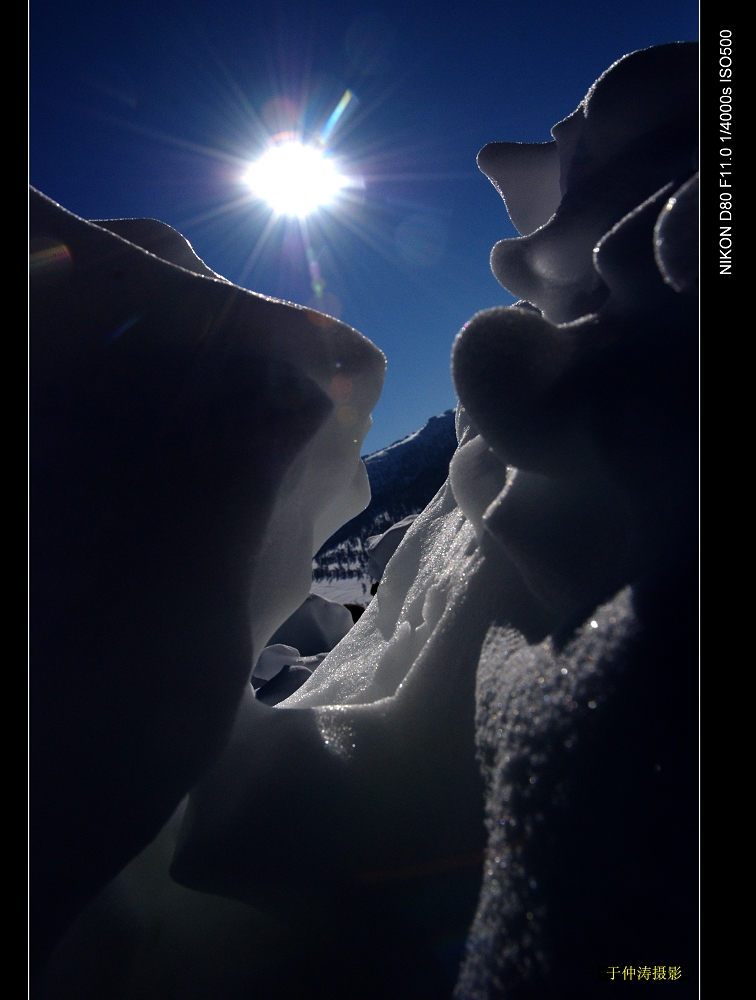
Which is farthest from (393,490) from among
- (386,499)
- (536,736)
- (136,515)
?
(536,736)

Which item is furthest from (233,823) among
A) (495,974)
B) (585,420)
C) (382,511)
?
(382,511)

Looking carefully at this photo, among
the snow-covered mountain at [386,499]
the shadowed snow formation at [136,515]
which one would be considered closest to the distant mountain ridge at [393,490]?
the snow-covered mountain at [386,499]

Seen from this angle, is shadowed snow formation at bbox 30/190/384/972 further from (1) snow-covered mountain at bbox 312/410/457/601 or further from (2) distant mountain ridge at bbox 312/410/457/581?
(2) distant mountain ridge at bbox 312/410/457/581

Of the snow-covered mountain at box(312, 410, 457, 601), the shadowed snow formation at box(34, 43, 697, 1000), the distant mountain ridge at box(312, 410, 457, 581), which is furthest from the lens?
the distant mountain ridge at box(312, 410, 457, 581)

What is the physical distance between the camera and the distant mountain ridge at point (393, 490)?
24.9 meters

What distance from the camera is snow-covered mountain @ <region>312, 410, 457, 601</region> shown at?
19.0 metres

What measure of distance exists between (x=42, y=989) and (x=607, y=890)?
3.37 ft

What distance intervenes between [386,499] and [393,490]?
9.19 ft

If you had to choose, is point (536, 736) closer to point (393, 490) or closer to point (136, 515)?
point (136, 515)

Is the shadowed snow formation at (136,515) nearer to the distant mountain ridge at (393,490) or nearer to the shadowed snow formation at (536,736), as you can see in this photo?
the shadowed snow formation at (536,736)

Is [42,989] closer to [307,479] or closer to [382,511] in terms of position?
[307,479]

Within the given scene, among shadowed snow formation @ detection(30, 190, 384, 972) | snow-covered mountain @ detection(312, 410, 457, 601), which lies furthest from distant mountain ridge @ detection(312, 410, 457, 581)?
shadowed snow formation @ detection(30, 190, 384, 972)

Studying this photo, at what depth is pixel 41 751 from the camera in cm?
95

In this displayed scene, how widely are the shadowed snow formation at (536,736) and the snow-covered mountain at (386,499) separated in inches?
199
